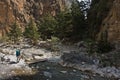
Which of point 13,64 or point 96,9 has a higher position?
point 96,9

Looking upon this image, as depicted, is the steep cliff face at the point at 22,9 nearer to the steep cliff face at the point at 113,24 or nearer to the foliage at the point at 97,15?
the foliage at the point at 97,15

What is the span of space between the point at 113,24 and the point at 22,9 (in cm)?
4620

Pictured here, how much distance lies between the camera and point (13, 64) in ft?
95.6

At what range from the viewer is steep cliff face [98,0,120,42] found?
3659cm

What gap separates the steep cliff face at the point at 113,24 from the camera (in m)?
36.6

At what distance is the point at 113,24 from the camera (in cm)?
3750

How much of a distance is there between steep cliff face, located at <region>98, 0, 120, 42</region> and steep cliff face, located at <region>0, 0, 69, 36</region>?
1339 inches

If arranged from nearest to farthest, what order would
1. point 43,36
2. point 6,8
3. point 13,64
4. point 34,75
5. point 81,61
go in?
point 34,75 < point 13,64 < point 81,61 < point 43,36 < point 6,8

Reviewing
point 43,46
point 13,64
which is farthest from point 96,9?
point 13,64

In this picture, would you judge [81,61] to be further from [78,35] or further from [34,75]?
[78,35]

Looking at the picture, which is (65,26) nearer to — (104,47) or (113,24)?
(113,24)

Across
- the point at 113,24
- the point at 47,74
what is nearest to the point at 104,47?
the point at 113,24

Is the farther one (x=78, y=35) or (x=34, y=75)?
(x=78, y=35)

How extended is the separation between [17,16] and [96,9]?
35.0 meters
